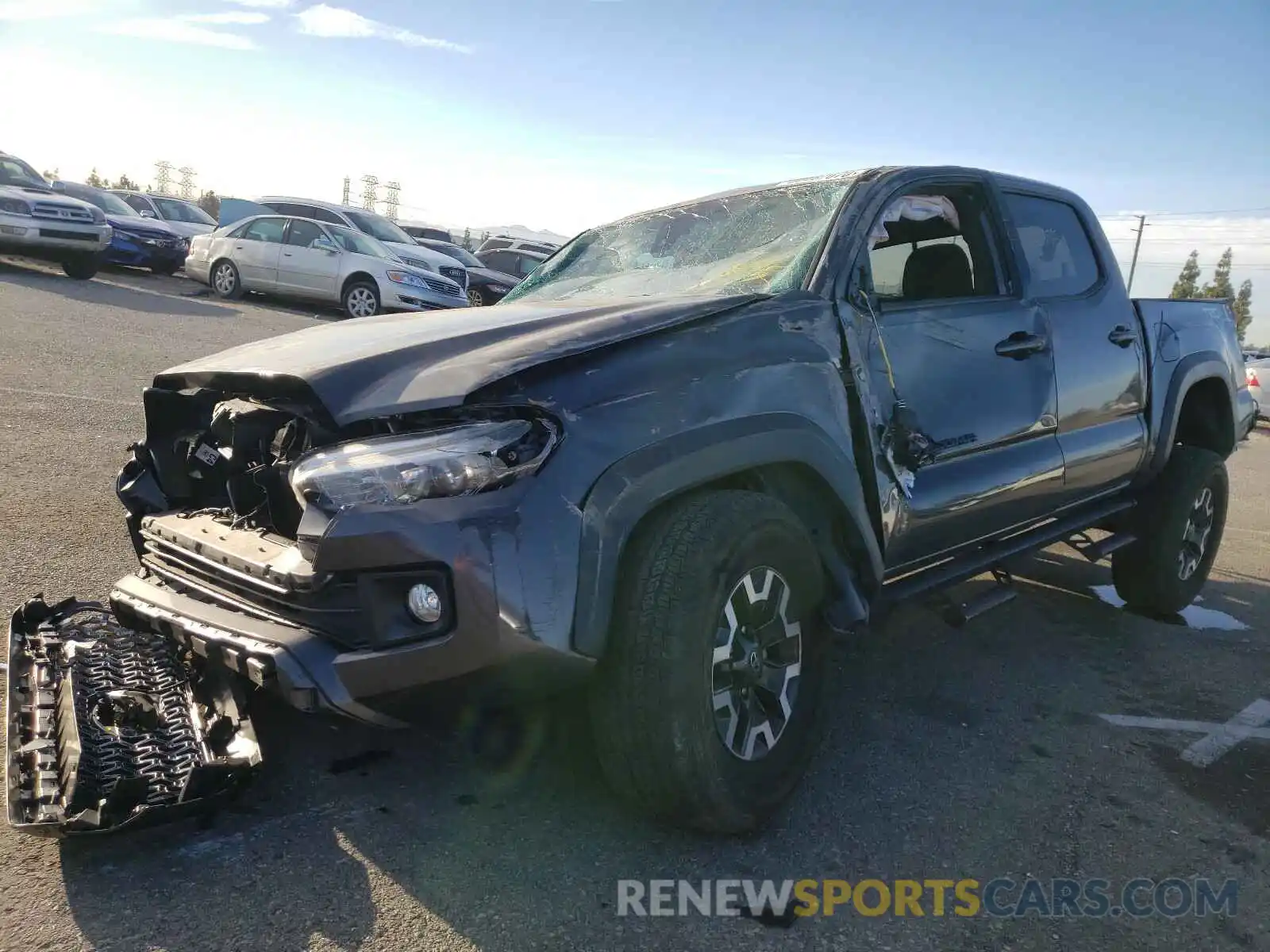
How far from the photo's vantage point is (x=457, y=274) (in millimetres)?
18625

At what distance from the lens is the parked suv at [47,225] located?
15.0 meters

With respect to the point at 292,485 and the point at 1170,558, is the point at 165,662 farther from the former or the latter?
the point at 1170,558

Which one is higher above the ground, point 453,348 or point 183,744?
point 453,348

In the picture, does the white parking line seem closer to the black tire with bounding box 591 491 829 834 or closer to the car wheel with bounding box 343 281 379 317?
the black tire with bounding box 591 491 829 834

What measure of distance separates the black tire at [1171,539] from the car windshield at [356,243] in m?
13.6

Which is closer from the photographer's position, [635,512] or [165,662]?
[635,512]

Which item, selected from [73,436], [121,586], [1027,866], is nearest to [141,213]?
[73,436]

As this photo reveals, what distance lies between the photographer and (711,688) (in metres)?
2.52

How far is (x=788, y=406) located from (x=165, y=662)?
2.00 meters

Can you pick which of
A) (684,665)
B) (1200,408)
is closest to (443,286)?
(1200,408)

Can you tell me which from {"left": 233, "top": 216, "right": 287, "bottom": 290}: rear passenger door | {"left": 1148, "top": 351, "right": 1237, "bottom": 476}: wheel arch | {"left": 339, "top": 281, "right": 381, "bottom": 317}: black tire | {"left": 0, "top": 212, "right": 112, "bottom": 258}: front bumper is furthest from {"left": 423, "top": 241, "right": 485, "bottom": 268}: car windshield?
{"left": 1148, "top": 351, "right": 1237, "bottom": 476}: wheel arch

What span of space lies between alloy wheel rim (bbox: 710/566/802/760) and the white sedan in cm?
1376

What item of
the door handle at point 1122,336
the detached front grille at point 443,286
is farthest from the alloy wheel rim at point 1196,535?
the detached front grille at point 443,286

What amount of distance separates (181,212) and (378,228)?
664 centimetres
